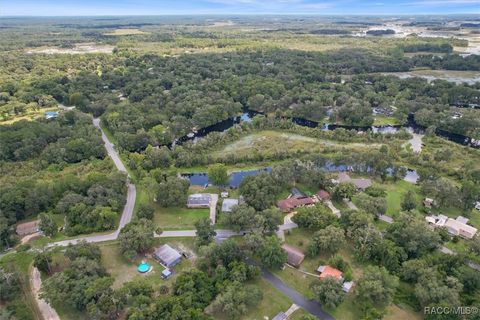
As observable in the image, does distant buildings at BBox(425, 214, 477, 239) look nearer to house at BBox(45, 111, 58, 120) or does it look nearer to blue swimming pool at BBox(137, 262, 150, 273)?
blue swimming pool at BBox(137, 262, 150, 273)

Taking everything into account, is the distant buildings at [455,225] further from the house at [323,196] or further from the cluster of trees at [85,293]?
the cluster of trees at [85,293]

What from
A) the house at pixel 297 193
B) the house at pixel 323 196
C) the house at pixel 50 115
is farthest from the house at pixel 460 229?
the house at pixel 50 115

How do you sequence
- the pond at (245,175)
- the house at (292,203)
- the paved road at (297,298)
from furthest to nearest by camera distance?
1. the pond at (245,175)
2. the house at (292,203)
3. the paved road at (297,298)

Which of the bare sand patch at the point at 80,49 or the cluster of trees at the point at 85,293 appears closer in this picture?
the cluster of trees at the point at 85,293

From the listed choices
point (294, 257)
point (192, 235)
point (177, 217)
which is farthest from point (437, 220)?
point (177, 217)

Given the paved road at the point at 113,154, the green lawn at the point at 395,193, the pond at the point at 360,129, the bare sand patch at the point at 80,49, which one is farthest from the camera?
the bare sand patch at the point at 80,49

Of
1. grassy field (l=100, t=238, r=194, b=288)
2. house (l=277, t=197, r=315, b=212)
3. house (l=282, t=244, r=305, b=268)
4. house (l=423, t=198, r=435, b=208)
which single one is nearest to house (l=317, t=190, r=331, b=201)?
house (l=277, t=197, r=315, b=212)
